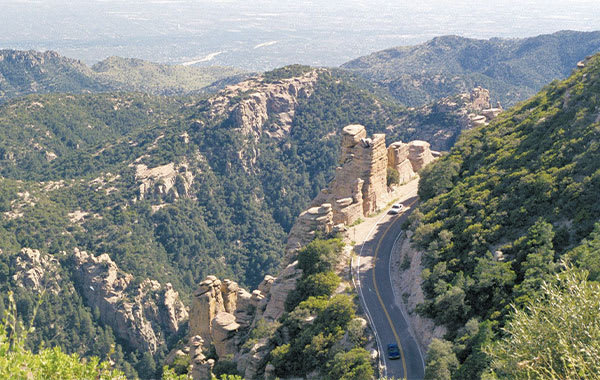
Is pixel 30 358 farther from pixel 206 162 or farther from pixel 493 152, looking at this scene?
pixel 206 162

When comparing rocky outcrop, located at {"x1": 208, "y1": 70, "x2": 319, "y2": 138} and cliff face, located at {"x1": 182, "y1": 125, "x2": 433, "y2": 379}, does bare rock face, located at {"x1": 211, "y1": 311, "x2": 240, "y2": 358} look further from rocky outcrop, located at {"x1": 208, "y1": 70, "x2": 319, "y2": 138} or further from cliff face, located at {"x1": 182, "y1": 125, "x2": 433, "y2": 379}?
rocky outcrop, located at {"x1": 208, "y1": 70, "x2": 319, "y2": 138}

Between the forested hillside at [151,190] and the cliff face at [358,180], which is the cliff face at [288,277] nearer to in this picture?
the cliff face at [358,180]

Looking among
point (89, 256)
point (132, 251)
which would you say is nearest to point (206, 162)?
point (132, 251)

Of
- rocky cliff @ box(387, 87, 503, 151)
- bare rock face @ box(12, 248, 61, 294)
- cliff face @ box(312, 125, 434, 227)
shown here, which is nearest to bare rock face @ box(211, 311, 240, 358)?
cliff face @ box(312, 125, 434, 227)

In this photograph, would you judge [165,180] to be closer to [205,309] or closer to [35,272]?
[35,272]

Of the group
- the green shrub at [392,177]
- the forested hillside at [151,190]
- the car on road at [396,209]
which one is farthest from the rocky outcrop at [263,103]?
the car on road at [396,209]

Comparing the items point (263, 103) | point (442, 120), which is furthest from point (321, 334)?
point (263, 103)

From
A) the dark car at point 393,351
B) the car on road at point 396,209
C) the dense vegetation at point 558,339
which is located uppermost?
the dense vegetation at point 558,339
